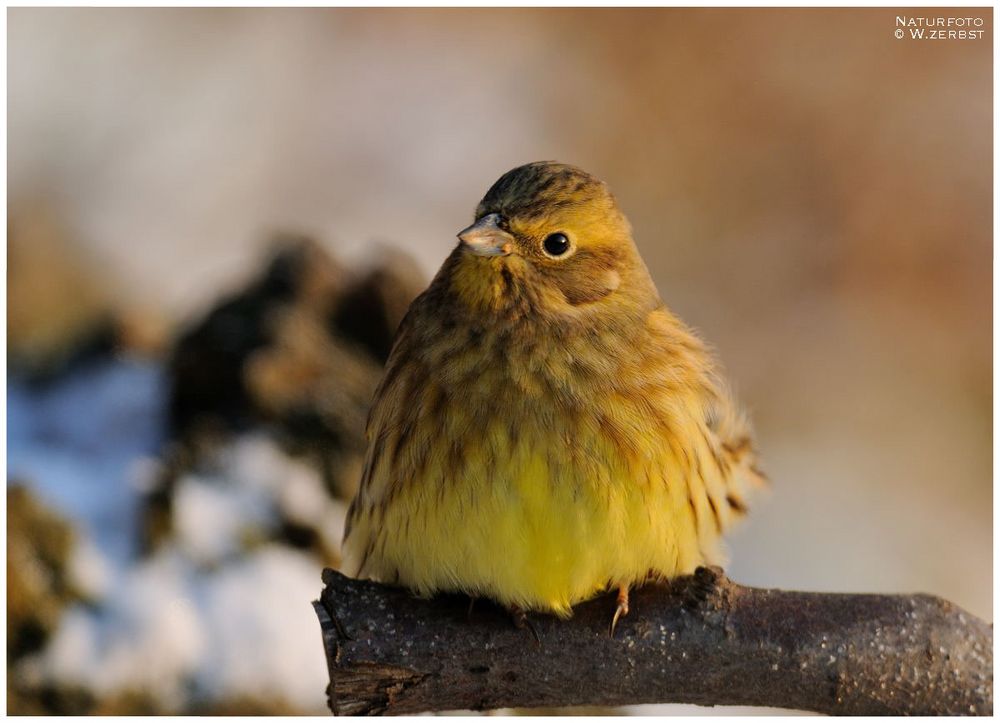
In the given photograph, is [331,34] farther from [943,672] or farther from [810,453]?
[943,672]

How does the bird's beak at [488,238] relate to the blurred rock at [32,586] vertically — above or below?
above

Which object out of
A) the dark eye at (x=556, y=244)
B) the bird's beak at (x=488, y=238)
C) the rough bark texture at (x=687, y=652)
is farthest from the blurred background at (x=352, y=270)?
the bird's beak at (x=488, y=238)

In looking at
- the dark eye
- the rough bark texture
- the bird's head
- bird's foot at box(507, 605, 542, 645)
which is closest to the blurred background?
the rough bark texture

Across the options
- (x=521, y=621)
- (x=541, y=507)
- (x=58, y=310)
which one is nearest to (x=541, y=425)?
(x=541, y=507)

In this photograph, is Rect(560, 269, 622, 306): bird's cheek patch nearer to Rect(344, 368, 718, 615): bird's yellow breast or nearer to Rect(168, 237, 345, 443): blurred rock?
Rect(344, 368, 718, 615): bird's yellow breast

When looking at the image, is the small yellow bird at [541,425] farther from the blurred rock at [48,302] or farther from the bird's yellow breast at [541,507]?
the blurred rock at [48,302]

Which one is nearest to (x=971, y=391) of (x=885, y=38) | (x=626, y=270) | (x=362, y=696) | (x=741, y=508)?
(x=885, y=38)

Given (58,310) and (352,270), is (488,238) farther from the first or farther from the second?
(58,310)
